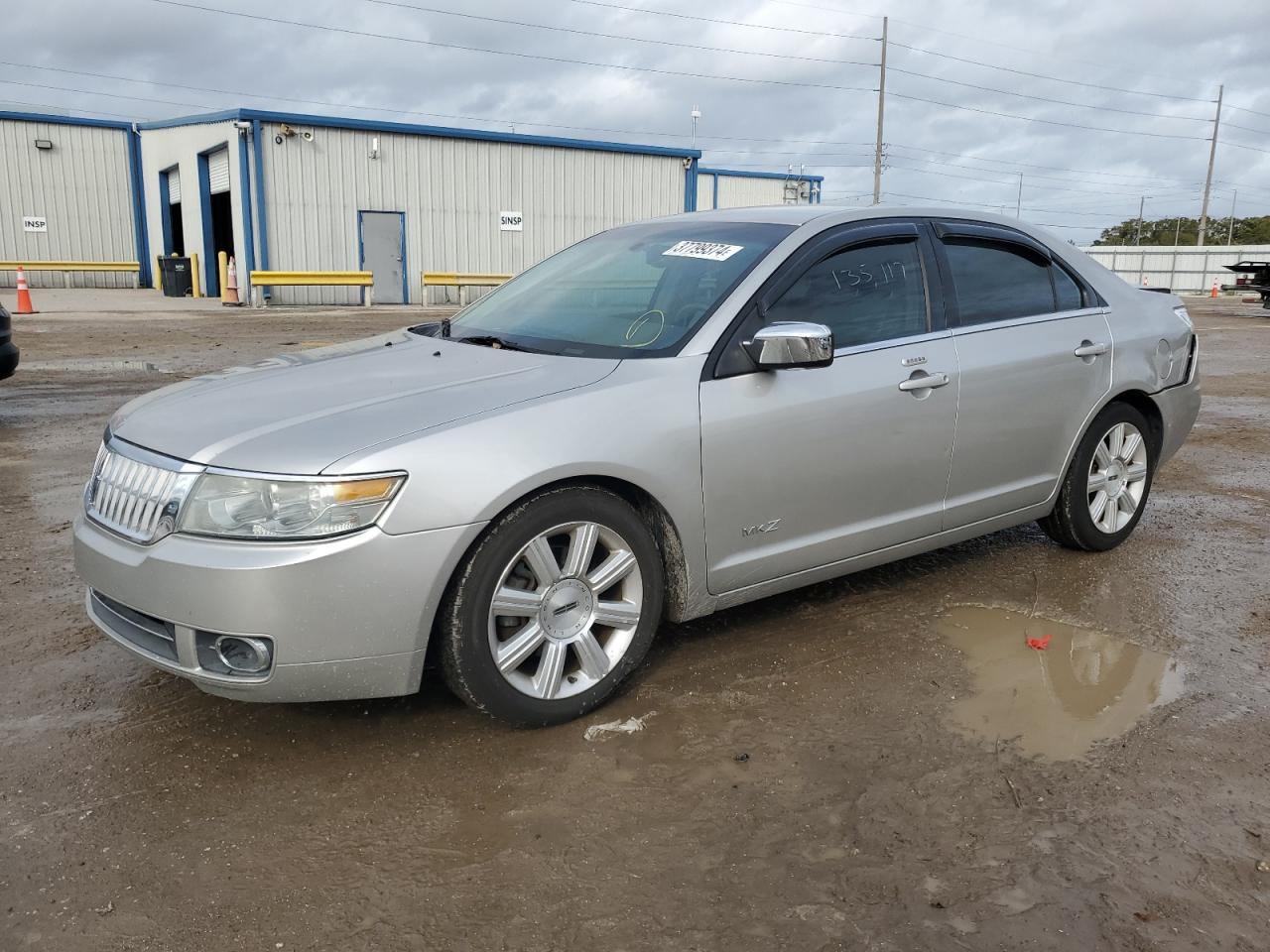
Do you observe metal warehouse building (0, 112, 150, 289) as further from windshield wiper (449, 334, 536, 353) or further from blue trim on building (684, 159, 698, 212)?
windshield wiper (449, 334, 536, 353)

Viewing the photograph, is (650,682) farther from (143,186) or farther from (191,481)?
(143,186)

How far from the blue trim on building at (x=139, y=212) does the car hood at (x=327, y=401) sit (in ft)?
119

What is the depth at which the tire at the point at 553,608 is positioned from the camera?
9.99ft

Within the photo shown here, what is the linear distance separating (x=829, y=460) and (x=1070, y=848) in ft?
5.06

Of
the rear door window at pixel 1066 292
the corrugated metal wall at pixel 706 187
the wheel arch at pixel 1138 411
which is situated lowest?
the wheel arch at pixel 1138 411

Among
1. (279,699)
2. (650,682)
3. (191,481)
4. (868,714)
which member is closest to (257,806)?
(279,699)

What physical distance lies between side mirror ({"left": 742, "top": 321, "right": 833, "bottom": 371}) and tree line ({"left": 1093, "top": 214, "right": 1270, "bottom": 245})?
9488cm

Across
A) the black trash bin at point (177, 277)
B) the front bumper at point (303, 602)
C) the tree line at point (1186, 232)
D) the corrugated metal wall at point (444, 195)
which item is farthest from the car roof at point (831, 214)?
the tree line at point (1186, 232)

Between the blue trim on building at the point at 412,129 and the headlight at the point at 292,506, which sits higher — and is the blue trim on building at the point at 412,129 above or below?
above

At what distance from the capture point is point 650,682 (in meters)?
3.66

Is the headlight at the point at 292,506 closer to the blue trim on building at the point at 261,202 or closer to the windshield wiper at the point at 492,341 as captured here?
the windshield wiper at the point at 492,341

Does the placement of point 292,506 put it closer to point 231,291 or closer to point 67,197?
point 231,291

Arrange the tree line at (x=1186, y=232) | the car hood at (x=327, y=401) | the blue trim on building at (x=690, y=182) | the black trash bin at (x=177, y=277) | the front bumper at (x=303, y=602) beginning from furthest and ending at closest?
the tree line at (x=1186, y=232), the blue trim on building at (x=690, y=182), the black trash bin at (x=177, y=277), the car hood at (x=327, y=401), the front bumper at (x=303, y=602)

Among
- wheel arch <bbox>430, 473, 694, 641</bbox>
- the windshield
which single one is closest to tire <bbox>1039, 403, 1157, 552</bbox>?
the windshield
